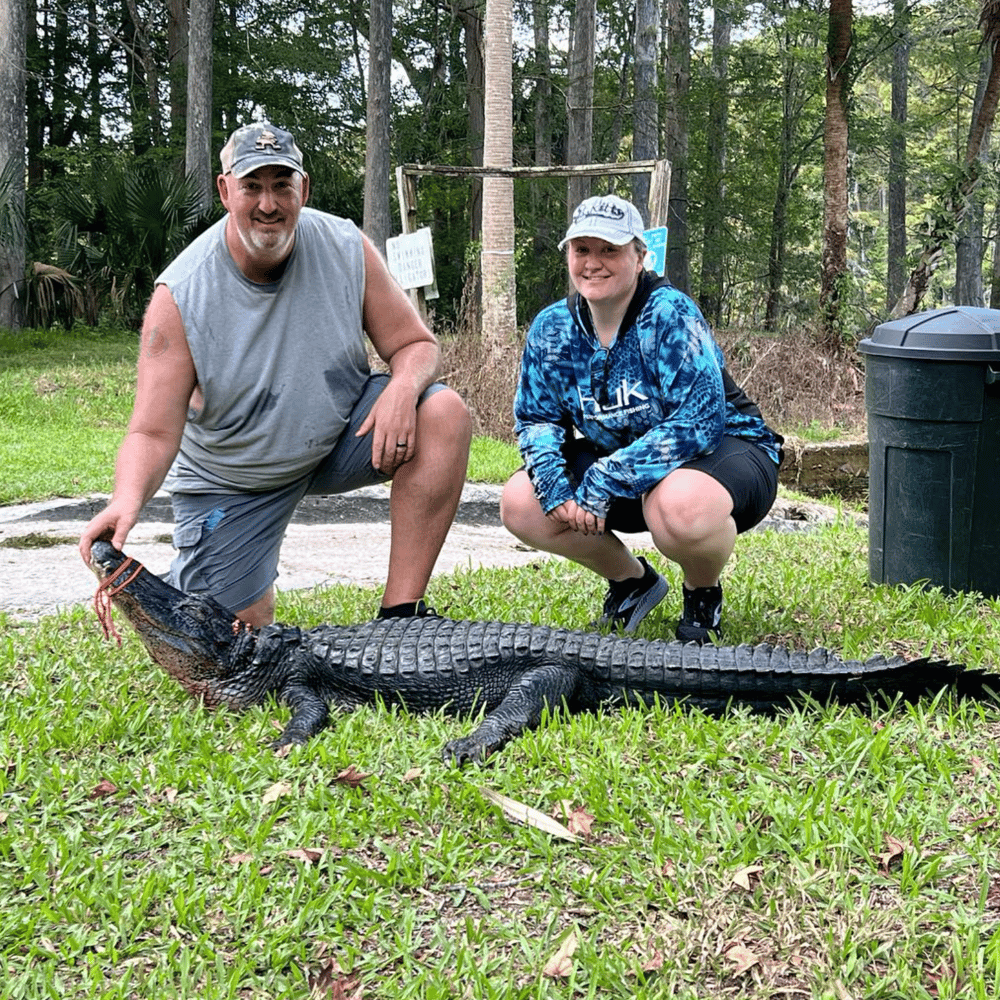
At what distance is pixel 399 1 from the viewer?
25344 millimetres

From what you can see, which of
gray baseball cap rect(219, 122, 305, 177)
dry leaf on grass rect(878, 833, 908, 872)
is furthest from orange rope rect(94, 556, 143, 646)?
dry leaf on grass rect(878, 833, 908, 872)

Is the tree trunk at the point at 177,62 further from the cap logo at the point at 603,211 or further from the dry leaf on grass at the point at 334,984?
the dry leaf on grass at the point at 334,984

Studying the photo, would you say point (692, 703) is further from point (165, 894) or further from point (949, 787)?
point (165, 894)

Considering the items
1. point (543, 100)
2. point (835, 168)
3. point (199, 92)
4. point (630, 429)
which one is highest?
point (543, 100)

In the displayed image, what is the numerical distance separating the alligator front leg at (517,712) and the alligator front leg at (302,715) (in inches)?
16.3

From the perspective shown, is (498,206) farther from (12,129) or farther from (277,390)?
(277,390)

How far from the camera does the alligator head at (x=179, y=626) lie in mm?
3033

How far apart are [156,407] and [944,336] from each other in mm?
2866

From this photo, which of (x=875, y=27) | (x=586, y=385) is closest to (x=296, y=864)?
(x=586, y=385)

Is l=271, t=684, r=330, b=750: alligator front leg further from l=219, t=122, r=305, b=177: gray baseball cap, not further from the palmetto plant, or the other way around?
the palmetto plant

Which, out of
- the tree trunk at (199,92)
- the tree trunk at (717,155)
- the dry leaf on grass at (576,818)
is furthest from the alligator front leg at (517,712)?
the tree trunk at (717,155)

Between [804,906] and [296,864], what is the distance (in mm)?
1052

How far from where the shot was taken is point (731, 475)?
3502 millimetres

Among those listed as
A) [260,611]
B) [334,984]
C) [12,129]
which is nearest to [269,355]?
[260,611]
